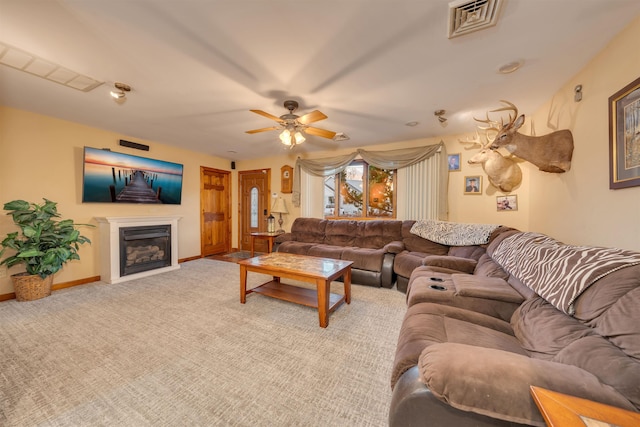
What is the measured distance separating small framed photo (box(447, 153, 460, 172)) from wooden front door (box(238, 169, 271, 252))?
388cm

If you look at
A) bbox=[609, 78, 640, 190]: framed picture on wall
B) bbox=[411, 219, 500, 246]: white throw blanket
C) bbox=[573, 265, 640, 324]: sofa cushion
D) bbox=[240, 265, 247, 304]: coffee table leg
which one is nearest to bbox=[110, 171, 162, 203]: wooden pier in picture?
bbox=[240, 265, 247, 304]: coffee table leg

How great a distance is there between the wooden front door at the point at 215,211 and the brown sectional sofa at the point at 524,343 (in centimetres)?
516

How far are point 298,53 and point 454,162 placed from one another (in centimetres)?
317

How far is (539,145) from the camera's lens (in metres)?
2.49

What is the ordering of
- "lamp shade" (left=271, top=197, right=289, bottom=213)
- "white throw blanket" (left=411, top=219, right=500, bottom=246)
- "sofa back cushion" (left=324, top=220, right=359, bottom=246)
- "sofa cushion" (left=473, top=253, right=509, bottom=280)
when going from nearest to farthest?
1. "sofa cushion" (left=473, top=253, right=509, bottom=280)
2. "white throw blanket" (left=411, top=219, right=500, bottom=246)
3. "sofa back cushion" (left=324, top=220, right=359, bottom=246)
4. "lamp shade" (left=271, top=197, right=289, bottom=213)

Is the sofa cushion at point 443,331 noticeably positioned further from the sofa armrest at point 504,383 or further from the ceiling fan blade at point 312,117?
the ceiling fan blade at point 312,117

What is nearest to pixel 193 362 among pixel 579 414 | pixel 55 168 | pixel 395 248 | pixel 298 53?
pixel 579 414

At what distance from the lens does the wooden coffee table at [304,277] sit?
224 centimetres

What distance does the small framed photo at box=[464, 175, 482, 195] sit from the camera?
12.0 ft

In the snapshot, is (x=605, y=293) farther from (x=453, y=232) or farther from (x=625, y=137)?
(x=453, y=232)

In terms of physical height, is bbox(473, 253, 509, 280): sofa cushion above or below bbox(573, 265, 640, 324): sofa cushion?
below

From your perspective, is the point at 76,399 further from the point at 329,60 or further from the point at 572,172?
the point at 572,172

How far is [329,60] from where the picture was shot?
1.91 meters

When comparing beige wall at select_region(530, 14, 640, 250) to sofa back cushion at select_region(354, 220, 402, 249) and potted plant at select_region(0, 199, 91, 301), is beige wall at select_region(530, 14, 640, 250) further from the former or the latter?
potted plant at select_region(0, 199, 91, 301)
